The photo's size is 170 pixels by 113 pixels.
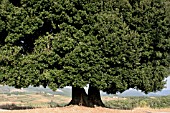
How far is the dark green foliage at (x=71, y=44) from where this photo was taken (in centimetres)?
2161

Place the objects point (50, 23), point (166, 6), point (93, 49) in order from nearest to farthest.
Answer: point (93, 49) → point (50, 23) → point (166, 6)

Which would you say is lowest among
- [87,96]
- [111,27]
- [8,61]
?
[87,96]

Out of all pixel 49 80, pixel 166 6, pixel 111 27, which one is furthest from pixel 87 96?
pixel 166 6

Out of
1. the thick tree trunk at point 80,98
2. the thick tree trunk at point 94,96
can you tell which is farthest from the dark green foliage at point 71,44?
the thick tree trunk at point 94,96

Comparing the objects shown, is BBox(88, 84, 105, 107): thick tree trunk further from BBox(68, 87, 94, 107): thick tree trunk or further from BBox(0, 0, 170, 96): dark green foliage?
BBox(0, 0, 170, 96): dark green foliage

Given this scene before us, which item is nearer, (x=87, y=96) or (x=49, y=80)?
(x=49, y=80)

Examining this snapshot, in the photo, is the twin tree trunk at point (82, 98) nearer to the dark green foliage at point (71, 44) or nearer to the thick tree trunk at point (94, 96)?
the thick tree trunk at point (94, 96)

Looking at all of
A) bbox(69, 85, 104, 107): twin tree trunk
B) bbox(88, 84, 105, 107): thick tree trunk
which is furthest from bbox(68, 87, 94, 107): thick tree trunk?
bbox(88, 84, 105, 107): thick tree trunk

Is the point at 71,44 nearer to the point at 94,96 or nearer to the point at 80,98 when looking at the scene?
the point at 80,98

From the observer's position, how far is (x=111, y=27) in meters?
21.8

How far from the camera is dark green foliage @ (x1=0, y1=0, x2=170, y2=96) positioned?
21.6 metres

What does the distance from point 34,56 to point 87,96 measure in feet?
19.5

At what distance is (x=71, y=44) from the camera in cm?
2138

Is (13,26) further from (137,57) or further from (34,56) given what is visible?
(137,57)
